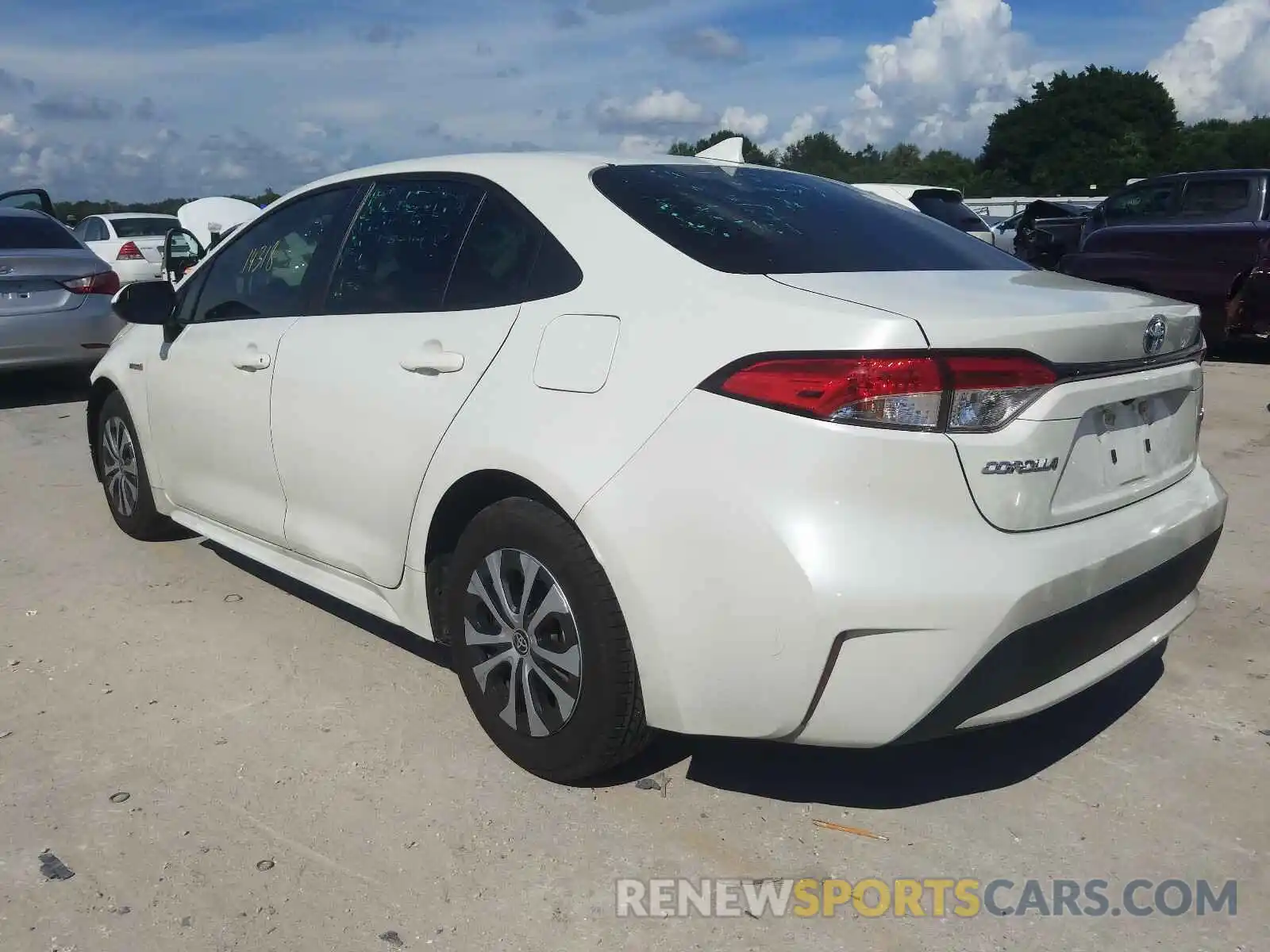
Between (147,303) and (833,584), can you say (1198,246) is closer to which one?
(147,303)

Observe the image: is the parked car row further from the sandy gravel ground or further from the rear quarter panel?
the rear quarter panel

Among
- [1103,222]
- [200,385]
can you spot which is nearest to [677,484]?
[200,385]

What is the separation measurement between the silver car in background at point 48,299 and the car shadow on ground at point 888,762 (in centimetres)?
707

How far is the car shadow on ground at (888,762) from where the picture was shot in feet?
9.19

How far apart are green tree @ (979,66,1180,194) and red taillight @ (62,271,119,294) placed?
6722 cm

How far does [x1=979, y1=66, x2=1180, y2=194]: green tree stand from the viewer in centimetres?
6831

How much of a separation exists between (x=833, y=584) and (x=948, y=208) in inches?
534

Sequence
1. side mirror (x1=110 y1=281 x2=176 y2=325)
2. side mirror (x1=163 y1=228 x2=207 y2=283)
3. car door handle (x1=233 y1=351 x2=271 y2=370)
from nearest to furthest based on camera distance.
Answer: car door handle (x1=233 y1=351 x2=271 y2=370), side mirror (x1=110 y1=281 x2=176 y2=325), side mirror (x1=163 y1=228 x2=207 y2=283)

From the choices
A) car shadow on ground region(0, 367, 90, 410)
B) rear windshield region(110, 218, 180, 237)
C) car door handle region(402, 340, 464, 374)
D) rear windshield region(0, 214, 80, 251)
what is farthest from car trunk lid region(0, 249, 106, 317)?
rear windshield region(110, 218, 180, 237)

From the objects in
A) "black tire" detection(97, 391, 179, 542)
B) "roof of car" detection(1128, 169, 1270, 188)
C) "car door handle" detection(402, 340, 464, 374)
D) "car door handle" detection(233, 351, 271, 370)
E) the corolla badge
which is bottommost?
"black tire" detection(97, 391, 179, 542)

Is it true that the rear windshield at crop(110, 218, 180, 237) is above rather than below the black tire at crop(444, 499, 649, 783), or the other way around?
above

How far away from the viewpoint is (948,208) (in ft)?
48.0

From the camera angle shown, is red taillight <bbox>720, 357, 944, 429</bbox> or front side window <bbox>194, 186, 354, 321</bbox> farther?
front side window <bbox>194, 186, 354, 321</bbox>

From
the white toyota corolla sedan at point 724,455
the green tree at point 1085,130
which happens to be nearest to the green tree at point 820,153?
the green tree at point 1085,130
